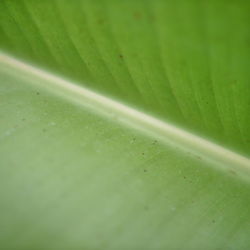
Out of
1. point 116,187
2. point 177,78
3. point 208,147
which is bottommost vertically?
point 208,147

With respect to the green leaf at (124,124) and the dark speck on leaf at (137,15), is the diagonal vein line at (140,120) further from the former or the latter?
the dark speck on leaf at (137,15)

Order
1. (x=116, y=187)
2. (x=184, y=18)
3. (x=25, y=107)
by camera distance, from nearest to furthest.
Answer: (x=184, y=18) < (x=116, y=187) < (x=25, y=107)

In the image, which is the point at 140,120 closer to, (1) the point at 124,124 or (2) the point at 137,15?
(1) the point at 124,124

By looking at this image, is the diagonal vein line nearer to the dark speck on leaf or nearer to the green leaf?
the green leaf

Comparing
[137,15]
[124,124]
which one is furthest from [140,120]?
[137,15]

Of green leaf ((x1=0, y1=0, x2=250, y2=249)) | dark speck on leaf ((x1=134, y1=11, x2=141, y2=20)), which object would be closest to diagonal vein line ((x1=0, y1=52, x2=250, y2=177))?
green leaf ((x1=0, y1=0, x2=250, y2=249))

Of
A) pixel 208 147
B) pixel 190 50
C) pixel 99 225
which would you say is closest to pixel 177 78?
pixel 190 50

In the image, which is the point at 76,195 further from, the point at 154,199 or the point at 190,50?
the point at 190,50

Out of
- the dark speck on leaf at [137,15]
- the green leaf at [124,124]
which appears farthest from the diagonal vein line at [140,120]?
the dark speck on leaf at [137,15]
